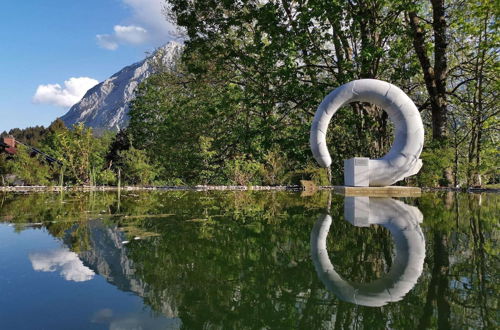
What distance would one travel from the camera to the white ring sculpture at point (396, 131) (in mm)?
8469

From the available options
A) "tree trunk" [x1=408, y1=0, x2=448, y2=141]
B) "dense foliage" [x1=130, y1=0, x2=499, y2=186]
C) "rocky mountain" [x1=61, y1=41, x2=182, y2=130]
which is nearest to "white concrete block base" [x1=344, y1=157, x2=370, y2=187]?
"dense foliage" [x1=130, y1=0, x2=499, y2=186]

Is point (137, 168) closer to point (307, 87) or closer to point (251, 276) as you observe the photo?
point (307, 87)

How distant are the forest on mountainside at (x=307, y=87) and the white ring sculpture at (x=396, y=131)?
1138 mm

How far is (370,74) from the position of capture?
10.4 meters

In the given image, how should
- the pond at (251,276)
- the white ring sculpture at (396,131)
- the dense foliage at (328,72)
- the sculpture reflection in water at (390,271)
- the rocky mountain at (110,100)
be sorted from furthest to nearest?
the rocky mountain at (110,100)
the dense foliage at (328,72)
the white ring sculpture at (396,131)
the sculpture reflection in water at (390,271)
the pond at (251,276)

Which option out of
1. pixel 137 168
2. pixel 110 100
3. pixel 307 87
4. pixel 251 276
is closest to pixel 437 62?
pixel 307 87

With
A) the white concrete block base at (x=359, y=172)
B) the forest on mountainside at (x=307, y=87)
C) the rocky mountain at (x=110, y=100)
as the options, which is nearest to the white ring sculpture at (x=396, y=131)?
the white concrete block base at (x=359, y=172)

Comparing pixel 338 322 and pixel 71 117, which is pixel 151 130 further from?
pixel 71 117

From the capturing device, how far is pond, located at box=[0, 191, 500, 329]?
1.50 metres

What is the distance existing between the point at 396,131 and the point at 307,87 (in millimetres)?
3190

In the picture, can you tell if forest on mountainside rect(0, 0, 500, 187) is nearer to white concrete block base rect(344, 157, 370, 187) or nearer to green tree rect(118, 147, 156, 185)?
green tree rect(118, 147, 156, 185)

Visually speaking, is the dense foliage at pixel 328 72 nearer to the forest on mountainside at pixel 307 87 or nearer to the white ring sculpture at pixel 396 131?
the forest on mountainside at pixel 307 87

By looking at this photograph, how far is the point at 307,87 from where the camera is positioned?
10.8 meters

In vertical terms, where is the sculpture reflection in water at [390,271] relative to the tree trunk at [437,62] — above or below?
below
